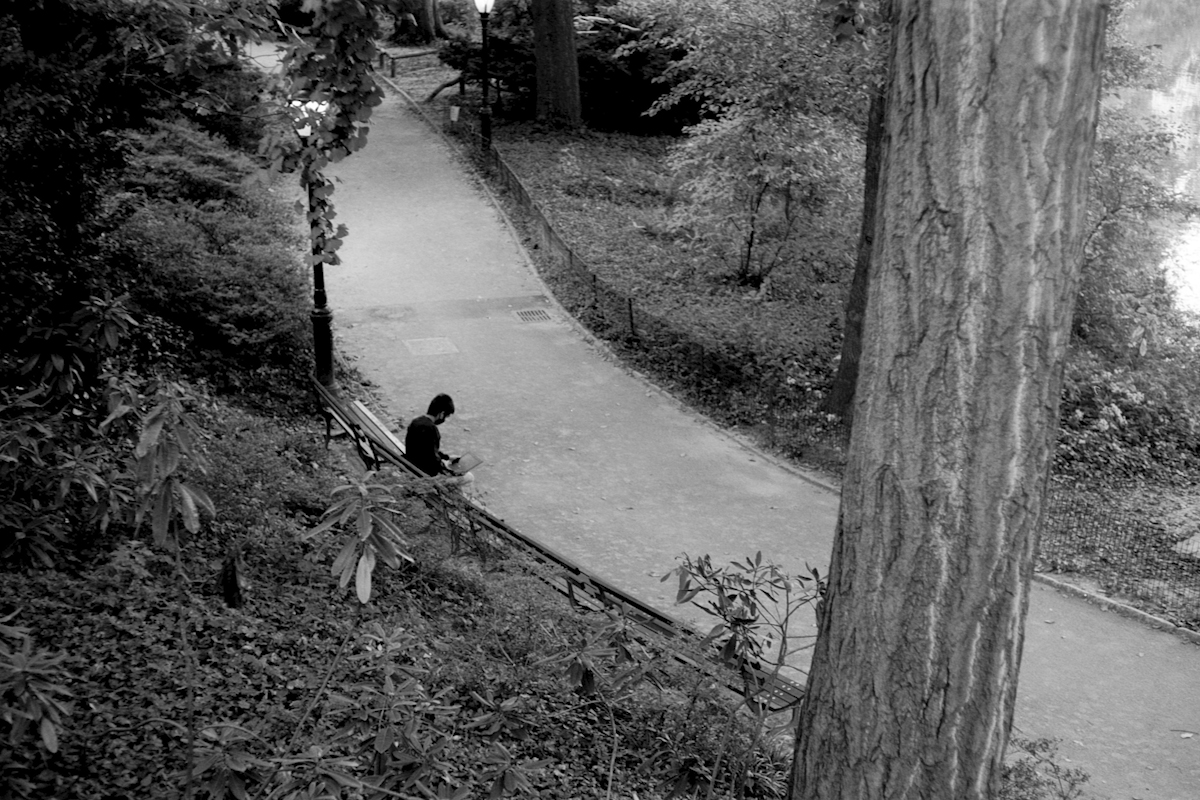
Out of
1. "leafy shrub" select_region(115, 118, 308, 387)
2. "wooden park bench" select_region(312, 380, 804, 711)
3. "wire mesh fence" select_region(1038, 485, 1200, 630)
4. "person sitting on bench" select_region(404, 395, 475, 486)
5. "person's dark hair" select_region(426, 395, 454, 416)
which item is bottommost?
"wire mesh fence" select_region(1038, 485, 1200, 630)

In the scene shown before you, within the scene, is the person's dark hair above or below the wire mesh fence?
above

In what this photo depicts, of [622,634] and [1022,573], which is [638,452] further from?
[1022,573]

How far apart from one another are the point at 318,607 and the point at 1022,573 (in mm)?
5018

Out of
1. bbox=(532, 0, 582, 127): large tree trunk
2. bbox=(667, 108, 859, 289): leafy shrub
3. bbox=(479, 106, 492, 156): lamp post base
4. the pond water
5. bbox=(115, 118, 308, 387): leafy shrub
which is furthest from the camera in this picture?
the pond water

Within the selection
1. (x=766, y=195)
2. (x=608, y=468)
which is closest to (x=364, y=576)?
(x=608, y=468)

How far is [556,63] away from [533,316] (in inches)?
428

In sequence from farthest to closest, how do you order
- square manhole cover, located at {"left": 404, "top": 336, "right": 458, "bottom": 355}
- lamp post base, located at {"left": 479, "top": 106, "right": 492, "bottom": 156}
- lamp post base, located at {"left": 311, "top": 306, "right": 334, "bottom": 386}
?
lamp post base, located at {"left": 479, "top": 106, "right": 492, "bottom": 156} → square manhole cover, located at {"left": 404, "top": 336, "right": 458, "bottom": 355} → lamp post base, located at {"left": 311, "top": 306, "right": 334, "bottom": 386}

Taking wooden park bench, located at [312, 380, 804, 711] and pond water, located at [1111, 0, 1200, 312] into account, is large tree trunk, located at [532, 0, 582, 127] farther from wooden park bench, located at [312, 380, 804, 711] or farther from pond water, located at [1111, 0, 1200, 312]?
wooden park bench, located at [312, 380, 804, 711]

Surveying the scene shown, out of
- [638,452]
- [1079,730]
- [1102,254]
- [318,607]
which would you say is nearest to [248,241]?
[638,452]

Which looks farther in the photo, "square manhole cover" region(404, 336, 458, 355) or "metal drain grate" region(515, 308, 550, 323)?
"metal drain grate" region(515, 308, 550, 323)

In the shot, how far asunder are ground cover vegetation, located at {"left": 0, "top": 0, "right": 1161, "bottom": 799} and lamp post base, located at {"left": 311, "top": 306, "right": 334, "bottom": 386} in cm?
216

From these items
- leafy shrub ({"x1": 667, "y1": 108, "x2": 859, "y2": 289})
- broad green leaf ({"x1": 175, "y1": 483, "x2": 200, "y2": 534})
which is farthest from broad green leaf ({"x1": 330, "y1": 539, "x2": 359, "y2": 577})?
leafy shrub ({"x1": 667, "y1": 108, "x2": 859, "y2": 289})

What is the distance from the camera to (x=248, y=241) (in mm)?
16375

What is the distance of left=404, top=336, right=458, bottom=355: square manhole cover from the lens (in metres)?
16.2
